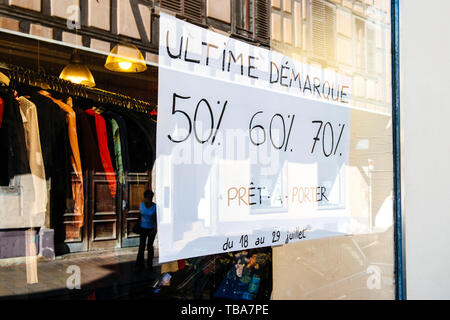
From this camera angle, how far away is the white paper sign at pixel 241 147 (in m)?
1.55

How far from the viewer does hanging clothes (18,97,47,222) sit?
1.81 metres

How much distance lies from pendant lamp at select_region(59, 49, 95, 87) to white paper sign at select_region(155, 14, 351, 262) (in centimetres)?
33

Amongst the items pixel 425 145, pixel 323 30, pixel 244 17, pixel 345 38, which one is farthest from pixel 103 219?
pixel 425 145

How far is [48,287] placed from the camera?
5.58 ft

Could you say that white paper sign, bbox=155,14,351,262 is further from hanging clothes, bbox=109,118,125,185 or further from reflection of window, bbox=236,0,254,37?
hanging clothes, bbox=109,118,125,185

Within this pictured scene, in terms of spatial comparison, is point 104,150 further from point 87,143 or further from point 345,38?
point 345,38

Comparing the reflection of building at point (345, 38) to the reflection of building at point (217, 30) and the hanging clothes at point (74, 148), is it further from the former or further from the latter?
the hanging clothes at point (74, 148)

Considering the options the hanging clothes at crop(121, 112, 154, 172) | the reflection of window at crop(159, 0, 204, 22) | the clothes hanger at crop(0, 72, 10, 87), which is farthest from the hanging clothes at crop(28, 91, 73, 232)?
the reflection of window at crop(159, 0, 204, 22)

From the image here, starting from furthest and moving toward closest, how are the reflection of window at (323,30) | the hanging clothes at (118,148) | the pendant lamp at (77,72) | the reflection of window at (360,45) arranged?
the reflection of window at (360,45), the reflection of window at (323,30), the hanging clothes at (118,148), the pendant lamp at (77,72)

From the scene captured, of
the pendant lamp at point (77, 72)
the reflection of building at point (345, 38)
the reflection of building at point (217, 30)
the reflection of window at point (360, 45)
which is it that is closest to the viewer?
the reflection of building at point (217, 30)

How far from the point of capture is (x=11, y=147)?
178 cm

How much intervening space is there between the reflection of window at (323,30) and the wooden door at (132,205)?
1.05 metres

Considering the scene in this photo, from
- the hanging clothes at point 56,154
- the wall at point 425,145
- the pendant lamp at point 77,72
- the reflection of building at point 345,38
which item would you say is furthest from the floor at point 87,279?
the wall at point 425,145

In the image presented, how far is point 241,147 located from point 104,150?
601 millimetres
